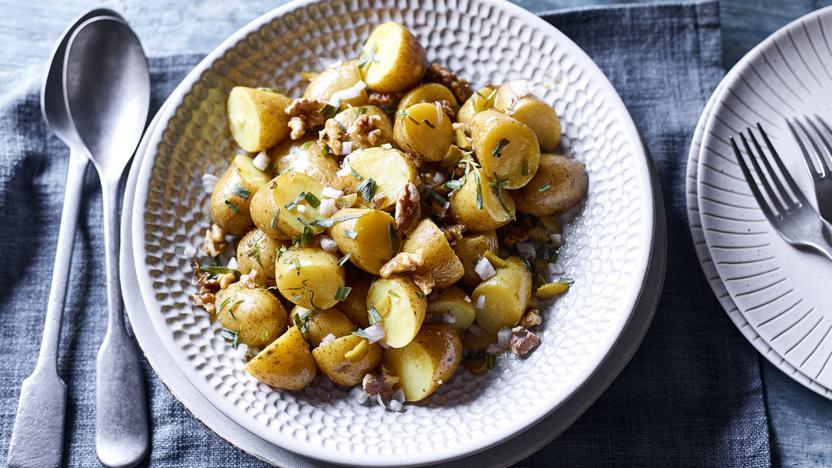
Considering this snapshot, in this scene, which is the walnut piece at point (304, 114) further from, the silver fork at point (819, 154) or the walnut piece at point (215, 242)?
the silver fork at point (819, 154)

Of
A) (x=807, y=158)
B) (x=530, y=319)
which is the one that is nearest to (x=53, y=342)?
(x=530, y=319)

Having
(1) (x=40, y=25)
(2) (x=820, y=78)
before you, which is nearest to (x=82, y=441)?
(1) (x=40, y=25)

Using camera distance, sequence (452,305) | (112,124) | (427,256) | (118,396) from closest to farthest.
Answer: (427,256)
(452,305)
(118,396)
(112,124)

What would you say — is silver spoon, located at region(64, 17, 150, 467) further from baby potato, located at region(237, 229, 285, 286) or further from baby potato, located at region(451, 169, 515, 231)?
baby potato, located at region(451, 169, 515, 231)

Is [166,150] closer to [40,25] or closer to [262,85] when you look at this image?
[262,85]

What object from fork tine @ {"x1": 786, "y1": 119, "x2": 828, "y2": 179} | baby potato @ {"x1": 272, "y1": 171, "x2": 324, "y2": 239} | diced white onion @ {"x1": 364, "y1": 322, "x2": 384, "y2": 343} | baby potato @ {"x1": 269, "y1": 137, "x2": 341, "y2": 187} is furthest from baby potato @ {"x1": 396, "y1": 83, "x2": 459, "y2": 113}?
fork tine @ {"x1": 786, "y1": 119, "x2": 828, "y2": 179}

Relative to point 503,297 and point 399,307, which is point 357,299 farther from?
point 503,297

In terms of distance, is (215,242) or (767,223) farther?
(767,223)
